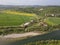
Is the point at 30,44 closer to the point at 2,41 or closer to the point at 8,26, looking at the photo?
the point at 2,41

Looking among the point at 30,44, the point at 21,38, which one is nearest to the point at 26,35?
the point at 21,38

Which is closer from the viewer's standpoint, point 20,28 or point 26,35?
point 26,35

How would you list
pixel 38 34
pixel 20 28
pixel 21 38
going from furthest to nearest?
1. pixel 20 28
2. pixel 38 34
3. pixel 21 38

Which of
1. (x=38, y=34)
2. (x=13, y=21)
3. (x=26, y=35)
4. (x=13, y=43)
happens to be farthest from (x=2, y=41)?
(x=13, y=21)

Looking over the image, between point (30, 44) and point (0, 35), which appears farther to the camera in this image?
point (0, 35)

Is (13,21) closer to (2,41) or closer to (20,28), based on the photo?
(20,28)

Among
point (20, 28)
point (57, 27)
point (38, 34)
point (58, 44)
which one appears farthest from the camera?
point (57, 27)

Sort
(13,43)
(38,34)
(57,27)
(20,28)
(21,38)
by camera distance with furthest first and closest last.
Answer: (57,27) < (20,28) < (38,34) < (21,38) < (13,43)

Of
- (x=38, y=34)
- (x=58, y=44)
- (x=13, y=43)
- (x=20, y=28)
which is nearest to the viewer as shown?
(x=58, y=44)
